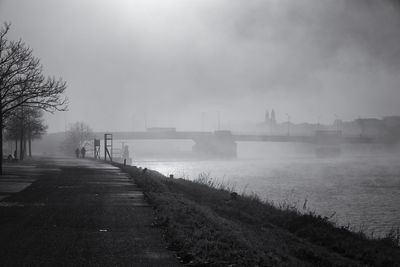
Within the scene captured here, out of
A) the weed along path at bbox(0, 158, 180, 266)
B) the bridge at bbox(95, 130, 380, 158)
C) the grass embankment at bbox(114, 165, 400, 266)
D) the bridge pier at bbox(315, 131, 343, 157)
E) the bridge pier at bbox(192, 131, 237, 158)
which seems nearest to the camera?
the weed along path at bbox(0, 158, 180, 266)

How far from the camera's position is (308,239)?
20594 millimetres

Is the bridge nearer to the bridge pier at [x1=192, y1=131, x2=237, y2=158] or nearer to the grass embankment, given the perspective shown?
the bridge pier at [x1=192, y1=131, x2=237, y2=158]

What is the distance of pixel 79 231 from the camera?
38.8 feet

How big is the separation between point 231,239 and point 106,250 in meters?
3.06

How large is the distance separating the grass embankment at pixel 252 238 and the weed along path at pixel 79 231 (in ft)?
1.75

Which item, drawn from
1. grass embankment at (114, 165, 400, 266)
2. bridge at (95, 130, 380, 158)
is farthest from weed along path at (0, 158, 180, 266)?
bridge at (95, 130, 380, 158)

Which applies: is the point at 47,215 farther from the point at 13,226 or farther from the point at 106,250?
the point at 106,250

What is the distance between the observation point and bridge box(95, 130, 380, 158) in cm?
16225

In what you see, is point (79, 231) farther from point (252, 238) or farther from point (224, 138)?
point (224, 138)

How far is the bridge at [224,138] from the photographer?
16225cm

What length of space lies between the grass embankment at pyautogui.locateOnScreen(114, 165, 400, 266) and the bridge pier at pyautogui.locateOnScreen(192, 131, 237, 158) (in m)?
135

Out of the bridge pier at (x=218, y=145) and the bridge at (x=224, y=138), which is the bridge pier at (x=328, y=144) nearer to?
the bridge at (x=224, y=138)

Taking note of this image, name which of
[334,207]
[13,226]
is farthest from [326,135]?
[13,226]

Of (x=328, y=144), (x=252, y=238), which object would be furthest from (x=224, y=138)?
(x=252, y=238)
